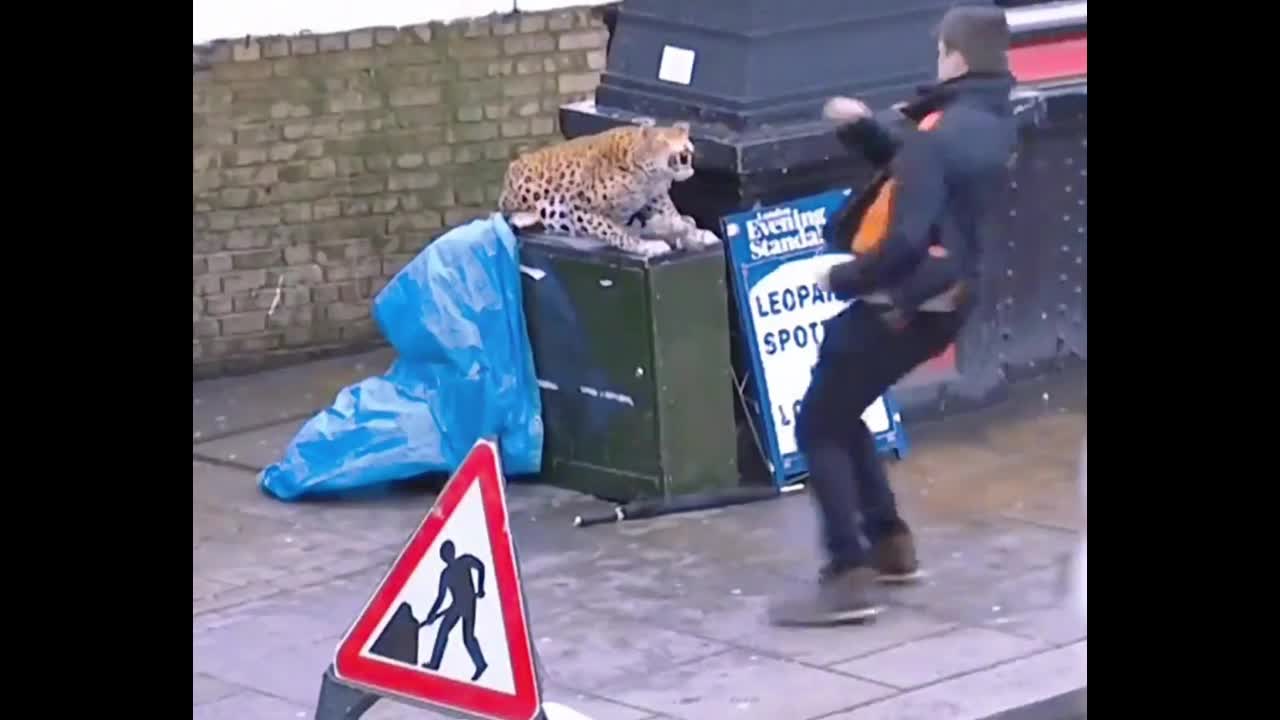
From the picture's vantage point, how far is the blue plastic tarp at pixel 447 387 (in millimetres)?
8500

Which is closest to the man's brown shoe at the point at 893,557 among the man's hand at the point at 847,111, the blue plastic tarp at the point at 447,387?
the man's hand at the point at 847,111

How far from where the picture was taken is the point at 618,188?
8.23 m

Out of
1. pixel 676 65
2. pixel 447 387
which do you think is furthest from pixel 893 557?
pixel 676 65

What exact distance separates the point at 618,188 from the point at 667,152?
0.24 m

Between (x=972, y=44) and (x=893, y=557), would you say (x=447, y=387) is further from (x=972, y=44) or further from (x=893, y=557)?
(x=972, y=44)

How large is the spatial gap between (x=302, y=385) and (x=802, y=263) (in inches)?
107

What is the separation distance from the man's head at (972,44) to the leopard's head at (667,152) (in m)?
1.08

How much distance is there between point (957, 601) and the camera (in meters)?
7.41

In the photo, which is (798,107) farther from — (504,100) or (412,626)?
(412,626)

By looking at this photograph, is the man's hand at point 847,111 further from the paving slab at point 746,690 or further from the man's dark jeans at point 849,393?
Answer: the paving slab at point 746,690

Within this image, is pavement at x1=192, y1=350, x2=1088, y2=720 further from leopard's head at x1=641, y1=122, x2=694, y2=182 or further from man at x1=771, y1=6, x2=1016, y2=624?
leopard's head at x1=641, y1=122, x2=694, y2=182
